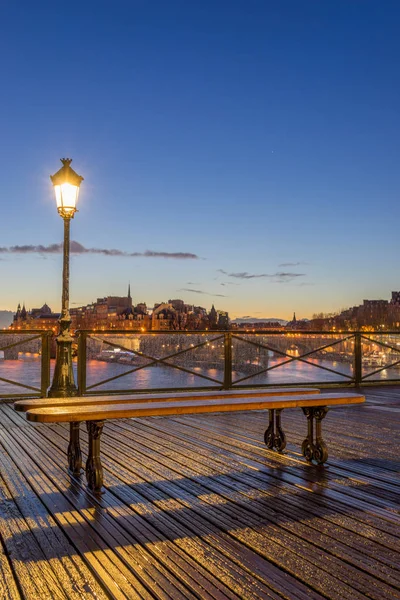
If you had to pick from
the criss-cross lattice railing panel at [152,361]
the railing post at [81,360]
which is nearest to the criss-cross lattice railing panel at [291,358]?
the criss-cross lattice railing panel at [152,361]

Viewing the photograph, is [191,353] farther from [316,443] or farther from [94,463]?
[94,463]

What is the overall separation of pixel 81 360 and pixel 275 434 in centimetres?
455

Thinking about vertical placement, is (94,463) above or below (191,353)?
below

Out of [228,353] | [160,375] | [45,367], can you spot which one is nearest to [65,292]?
[45,367]

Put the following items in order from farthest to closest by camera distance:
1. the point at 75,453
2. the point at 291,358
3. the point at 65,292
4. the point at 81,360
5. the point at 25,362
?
1. the point at 291,358
2. the point at 25,362
3. the point at 81,360
4. the point at 65,292
5. the point at 75,453

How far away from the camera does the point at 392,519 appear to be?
334 cm

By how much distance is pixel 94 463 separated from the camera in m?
3.93

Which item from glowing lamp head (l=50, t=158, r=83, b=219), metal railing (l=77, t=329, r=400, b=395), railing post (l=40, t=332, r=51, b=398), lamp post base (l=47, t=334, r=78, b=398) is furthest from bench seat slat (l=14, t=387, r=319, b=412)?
glowing lamp head (l=50, t=158, r=83, b=219)

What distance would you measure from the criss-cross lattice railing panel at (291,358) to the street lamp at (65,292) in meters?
3.13

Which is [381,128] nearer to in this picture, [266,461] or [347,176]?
[347,176]

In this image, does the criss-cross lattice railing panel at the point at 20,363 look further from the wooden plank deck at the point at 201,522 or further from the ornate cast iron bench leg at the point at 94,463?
the ornate cast iron bench leg at the point at 94,463

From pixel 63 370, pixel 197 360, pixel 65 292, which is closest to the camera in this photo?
pixel 63 370

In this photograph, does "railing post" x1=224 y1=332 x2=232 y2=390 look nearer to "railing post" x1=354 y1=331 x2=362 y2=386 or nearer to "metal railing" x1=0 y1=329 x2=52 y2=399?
"railing post" x1=354 y1=331 x2=362 y2=386

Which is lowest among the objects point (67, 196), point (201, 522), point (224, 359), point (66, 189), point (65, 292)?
point (201, 522)
